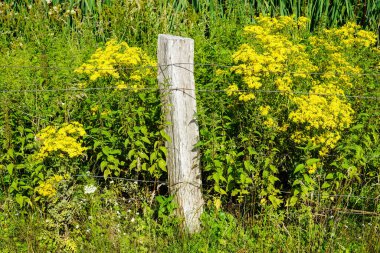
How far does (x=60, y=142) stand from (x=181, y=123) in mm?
867

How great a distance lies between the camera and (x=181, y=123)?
167 inches

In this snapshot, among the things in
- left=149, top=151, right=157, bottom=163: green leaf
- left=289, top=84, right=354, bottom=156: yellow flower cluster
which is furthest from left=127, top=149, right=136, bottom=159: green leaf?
left=289, top=84, right=354, bottom=156: yellow flower cluster

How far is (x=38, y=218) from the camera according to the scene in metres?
4.37

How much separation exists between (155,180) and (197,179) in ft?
1.09

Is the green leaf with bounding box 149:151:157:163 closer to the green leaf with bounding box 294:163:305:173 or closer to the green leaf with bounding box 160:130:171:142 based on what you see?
the green leaf with bounding box 160:130:171:142

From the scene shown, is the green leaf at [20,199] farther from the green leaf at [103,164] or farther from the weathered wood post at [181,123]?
the weathered wood post at [181,123]

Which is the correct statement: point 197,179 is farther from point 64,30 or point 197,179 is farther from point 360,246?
point 64,30

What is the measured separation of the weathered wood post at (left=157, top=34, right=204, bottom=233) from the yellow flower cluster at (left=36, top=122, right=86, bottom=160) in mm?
662

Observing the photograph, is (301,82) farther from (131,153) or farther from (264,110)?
(131,153)

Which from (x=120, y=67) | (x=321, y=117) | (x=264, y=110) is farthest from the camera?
(x=120, y=67)

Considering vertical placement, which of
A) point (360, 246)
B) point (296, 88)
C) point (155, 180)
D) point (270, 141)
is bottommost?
point (360, 246)

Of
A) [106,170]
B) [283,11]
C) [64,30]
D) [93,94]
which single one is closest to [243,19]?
[283,11]

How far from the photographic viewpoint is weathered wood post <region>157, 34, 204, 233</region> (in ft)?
13.7

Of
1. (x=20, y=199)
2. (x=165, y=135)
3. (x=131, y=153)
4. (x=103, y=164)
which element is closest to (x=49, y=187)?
(x=20, y=199)
